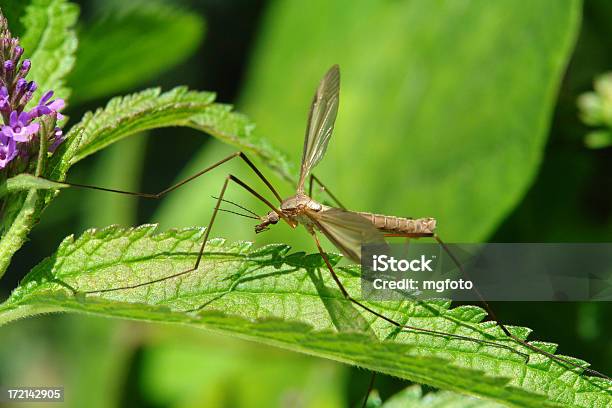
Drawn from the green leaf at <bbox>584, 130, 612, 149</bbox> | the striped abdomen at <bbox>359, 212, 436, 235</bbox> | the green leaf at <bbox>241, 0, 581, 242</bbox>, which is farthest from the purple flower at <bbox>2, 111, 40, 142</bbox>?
the green leaf at <bbox>584, 130, 612, 149</bbox>

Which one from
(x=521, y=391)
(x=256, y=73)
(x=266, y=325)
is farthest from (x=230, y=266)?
Result: (x=256, y=73)

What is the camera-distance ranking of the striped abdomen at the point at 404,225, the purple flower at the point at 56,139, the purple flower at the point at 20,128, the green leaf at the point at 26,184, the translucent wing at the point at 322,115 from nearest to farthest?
the green leaf at the point at 26,184, the purple flower at the point at 20,128, the purple flower at the point at 56,139, the striped abdomen at the point at 404,225, the translucent wing at the point at 322,115

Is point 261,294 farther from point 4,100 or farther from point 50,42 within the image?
point 50,42

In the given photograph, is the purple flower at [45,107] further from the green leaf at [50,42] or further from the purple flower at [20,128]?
the green leaf at [50,42]

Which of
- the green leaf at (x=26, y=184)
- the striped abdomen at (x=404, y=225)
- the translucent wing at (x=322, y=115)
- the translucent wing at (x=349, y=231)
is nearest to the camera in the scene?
the green leaf at (x=26, y=184)

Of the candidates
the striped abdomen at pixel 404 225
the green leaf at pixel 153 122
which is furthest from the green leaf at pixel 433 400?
the green leaf at pixel 153 122
